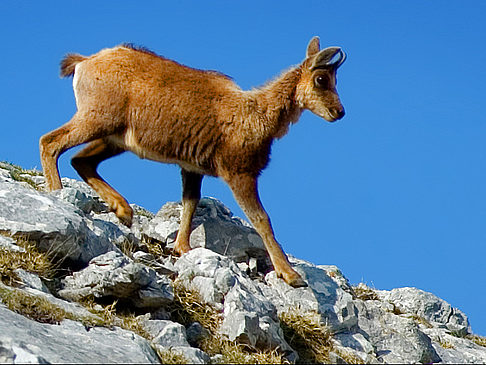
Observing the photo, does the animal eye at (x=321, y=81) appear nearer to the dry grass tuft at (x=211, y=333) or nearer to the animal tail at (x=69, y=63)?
the animal tail at (x=69, y=63)

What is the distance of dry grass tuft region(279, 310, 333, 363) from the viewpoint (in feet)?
25.3

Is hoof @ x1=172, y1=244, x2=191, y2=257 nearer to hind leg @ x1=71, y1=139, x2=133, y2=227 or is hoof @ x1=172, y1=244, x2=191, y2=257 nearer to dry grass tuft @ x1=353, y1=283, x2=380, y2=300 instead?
hind leg @ x1=71, y1=139, x2=133, y2=227

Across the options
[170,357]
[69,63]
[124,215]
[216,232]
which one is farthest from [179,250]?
[170,357]

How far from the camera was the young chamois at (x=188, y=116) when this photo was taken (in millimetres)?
10352

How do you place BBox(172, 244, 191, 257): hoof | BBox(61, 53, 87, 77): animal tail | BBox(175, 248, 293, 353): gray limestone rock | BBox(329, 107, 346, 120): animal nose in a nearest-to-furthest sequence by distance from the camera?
BBox(175, 248, 293, 353): gray limestone rock → BBox(172, 244, 191, 257): hoof → BBox(329, 107, 346, 120): animal nose → BBox(61, 53, 87, 77): animal tail

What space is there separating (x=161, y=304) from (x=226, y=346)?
0.88 metres

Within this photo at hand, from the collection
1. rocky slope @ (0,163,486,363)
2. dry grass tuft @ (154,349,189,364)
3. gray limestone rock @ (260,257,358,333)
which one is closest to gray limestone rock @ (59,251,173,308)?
rocky slope @ (0,163,486,363)

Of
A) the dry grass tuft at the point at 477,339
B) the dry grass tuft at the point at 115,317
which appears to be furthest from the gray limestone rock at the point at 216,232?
the dry grass tuft at the point at 477,339

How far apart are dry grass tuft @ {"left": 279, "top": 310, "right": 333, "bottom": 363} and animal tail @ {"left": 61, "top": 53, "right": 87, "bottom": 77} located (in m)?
5.34

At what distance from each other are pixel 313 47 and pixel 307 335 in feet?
15.4

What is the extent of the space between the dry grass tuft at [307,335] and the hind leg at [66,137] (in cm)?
400

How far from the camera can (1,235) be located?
26.3ft

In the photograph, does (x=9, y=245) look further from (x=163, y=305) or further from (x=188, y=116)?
(x=188, y=116)

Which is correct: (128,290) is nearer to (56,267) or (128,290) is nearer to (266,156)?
(56,267)
